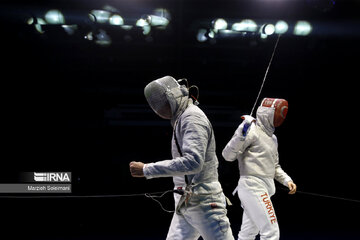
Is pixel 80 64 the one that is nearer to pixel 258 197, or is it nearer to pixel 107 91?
pixel 107 91

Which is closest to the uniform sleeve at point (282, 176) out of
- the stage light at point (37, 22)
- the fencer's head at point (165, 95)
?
the fencer's head at point (165, 95)

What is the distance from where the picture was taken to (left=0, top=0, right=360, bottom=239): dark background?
17.2ft

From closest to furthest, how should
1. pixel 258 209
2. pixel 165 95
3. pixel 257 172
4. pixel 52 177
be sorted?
1. pixel 165 95
2. pixel 258 209
3. pixel 257 172
4. pixel 52 177

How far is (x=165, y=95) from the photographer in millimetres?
1987

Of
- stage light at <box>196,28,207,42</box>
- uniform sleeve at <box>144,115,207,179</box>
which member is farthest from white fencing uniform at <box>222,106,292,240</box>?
stage light at <box>196,28,207,42</box>

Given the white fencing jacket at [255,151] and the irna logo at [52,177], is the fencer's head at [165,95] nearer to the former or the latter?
the white fencing jacket at [255,151]

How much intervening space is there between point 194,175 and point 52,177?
12.0 feet

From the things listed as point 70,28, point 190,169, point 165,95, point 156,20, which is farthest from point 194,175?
point 70,28

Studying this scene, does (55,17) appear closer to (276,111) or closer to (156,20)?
(156,20)

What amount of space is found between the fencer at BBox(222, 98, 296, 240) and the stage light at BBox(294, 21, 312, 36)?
338 centimetres

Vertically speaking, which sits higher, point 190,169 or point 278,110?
point 278,110

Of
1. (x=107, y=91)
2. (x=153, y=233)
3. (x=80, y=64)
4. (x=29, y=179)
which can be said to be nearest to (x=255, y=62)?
(x=107, y=91)

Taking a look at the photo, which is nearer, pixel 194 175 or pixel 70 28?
pixel 194 175

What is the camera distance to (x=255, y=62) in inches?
229
